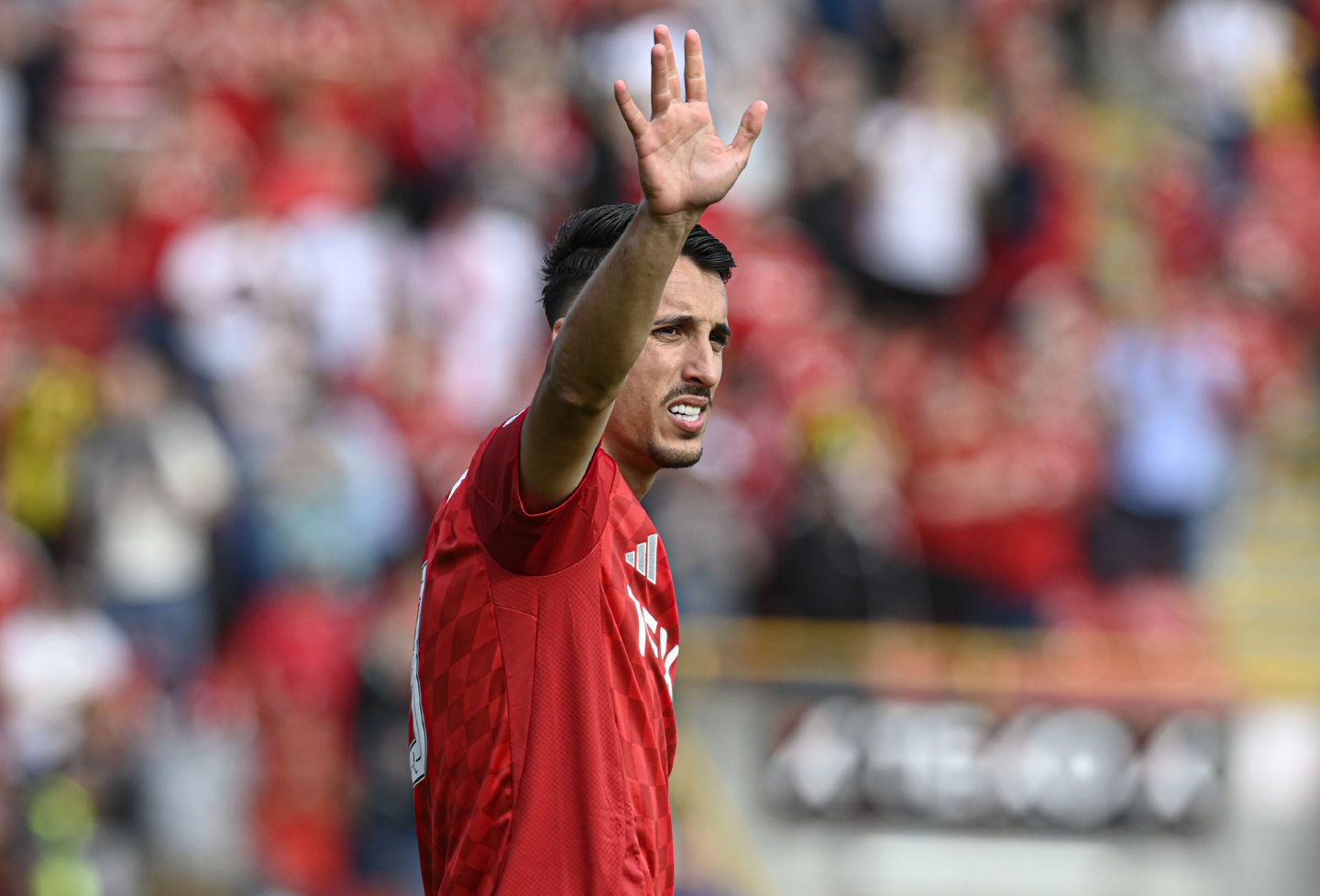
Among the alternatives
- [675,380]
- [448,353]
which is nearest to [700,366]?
[675,380]

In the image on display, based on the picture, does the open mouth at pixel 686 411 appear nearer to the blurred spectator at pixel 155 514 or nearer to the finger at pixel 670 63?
the finger at pixel 670 63

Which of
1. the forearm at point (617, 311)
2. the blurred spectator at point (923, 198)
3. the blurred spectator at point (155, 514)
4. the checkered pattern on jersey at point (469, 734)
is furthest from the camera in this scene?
the blurred spectator at point (923, 198)

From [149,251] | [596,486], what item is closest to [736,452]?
[149,251]

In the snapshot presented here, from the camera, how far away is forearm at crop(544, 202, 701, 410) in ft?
10.0

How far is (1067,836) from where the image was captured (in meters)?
10.6

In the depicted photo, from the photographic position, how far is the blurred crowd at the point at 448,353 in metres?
9.30

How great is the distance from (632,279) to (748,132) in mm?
288

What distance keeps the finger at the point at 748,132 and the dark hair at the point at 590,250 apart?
1.29 ft

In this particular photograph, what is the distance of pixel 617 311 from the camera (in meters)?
3.05

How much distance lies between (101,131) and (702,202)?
9.73m

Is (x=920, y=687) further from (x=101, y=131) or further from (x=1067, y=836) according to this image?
(x=101, y=131)

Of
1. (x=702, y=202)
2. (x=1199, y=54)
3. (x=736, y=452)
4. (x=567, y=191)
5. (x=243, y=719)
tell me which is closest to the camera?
(x=702, y=202)

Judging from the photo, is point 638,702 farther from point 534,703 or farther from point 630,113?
point 630,113

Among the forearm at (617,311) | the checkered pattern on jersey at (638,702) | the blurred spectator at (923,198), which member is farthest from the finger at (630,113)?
the blurred spectator at (923,198)
